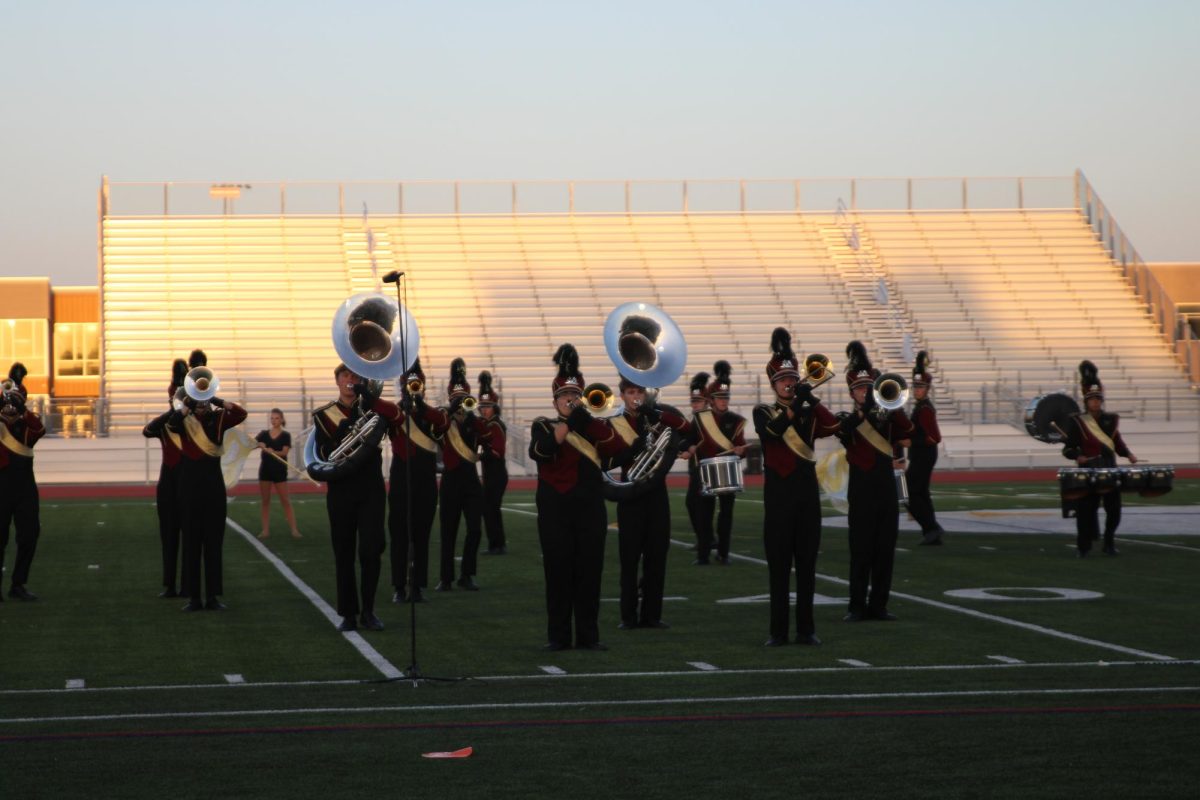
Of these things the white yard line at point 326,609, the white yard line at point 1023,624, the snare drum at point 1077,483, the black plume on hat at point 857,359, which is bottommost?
the white yard line at point 326,609

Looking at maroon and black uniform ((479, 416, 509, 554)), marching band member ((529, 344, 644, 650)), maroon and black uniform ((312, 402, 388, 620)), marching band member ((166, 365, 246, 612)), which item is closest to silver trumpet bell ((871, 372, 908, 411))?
marching band member ((529, 344, 644, 650))

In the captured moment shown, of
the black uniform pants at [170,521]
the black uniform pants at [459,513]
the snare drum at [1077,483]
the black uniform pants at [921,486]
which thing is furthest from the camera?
the black uniform pants at [921,486]

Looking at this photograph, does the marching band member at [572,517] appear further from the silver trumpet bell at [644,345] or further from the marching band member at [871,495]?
the marching band member at [871,495]

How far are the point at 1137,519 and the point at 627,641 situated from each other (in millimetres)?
11576

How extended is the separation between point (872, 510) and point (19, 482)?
6569mm

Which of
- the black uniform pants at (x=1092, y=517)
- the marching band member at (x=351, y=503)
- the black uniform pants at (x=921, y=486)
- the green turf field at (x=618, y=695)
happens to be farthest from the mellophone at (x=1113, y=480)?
the marching band member at (x=351, y=503)

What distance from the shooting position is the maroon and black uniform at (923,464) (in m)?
16.7

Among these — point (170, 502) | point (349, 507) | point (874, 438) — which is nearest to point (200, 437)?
point (170, 502)

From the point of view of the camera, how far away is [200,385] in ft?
40.3

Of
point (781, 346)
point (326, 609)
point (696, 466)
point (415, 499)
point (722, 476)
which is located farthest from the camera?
point (696, 466)

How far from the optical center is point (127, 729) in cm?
739

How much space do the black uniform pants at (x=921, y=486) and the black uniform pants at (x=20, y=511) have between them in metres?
8.34

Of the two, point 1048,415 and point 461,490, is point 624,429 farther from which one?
point 1048,415

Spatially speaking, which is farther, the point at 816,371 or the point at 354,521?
the point at 354,521
